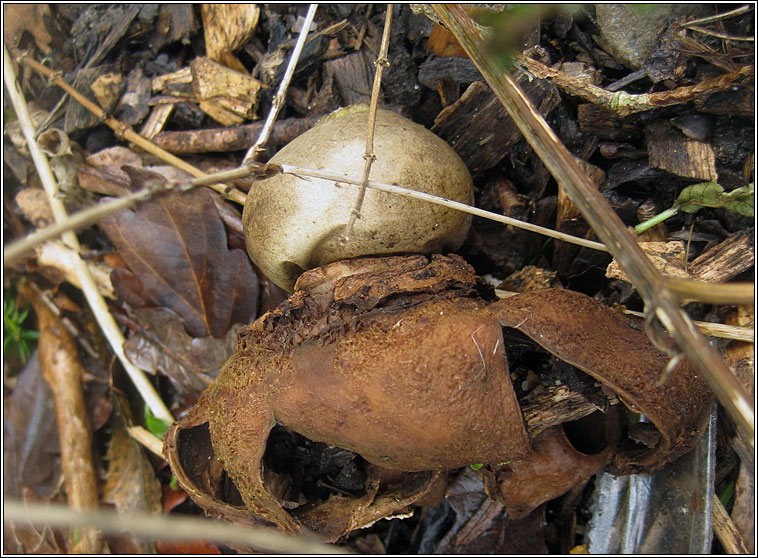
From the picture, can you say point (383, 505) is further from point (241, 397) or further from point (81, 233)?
point (81, 233)

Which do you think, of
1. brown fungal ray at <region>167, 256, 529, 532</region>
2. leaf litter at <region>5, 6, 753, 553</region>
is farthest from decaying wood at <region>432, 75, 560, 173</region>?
brown fungal ray at <region>167, 256, 529, 532</region>

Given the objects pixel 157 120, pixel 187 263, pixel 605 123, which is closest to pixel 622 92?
pixel 605 123

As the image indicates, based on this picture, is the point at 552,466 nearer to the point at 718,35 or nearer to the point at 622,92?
the point at 622,92

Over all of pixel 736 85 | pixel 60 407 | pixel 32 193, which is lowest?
pixel 60 407

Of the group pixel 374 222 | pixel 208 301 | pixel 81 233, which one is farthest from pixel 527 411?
pixel 81 233

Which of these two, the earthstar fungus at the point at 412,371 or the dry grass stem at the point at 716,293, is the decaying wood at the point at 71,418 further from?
the dry grass stem at the point at 716,293

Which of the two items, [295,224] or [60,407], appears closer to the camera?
[295,224]

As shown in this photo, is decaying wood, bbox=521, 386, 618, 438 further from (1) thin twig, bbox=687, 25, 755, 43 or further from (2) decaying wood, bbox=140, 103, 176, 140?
(2) decaying wood, bbox=140, 103, 176, 140

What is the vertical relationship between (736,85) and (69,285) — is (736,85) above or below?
above
